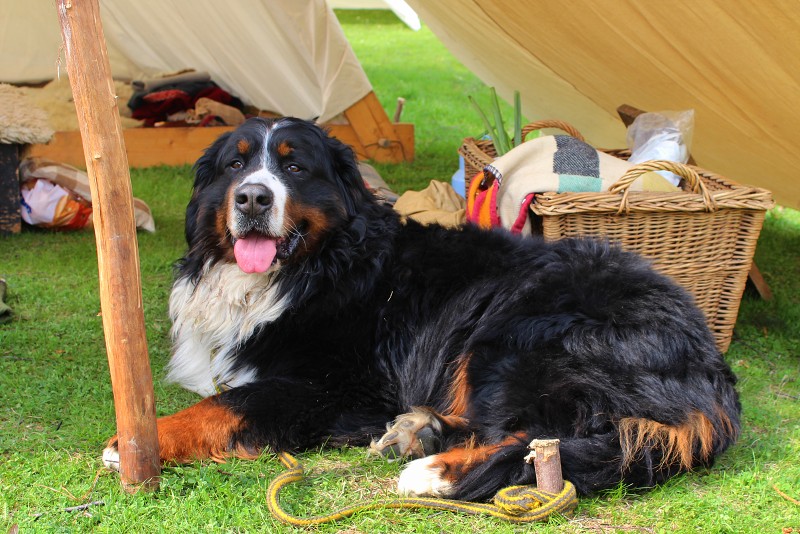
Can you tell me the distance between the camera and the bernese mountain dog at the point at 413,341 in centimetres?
254

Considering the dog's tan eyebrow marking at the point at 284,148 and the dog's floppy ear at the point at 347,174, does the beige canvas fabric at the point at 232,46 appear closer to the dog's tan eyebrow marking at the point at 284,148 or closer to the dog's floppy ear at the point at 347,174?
the dog's floppy ear at the point at 347,174

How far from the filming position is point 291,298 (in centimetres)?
312

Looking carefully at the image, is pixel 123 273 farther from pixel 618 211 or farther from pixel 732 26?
pixel 732 26

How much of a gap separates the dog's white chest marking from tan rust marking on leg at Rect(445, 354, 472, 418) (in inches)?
28.4

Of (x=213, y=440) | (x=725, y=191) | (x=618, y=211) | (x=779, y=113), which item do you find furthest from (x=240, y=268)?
(x=779, y=113)

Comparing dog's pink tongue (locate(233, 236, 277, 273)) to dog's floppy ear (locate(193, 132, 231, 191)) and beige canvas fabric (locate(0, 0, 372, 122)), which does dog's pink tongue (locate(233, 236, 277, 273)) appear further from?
beige canvas fabric (locate(0, 0, 372, 122))

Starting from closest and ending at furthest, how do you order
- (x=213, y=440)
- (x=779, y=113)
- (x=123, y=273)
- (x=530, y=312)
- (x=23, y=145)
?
(x=123, y=273) → (x=213, y=440) → (x=530, y=312) → (x=779, y=113) → (x=23, y=145)

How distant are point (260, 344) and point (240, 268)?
1.03ft

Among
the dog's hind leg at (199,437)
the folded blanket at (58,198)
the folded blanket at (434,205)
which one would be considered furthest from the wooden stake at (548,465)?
the folded blanket at (58,198)

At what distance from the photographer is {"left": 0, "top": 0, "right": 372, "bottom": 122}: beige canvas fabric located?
7262 mm

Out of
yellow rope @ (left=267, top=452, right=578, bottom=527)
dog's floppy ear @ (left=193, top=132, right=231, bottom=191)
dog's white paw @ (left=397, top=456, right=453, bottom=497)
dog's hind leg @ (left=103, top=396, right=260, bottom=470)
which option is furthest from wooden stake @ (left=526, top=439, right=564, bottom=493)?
dog's floppy ear @ (left=193, top=132, right=231, bottom=191)

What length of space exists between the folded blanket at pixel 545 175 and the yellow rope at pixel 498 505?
1.60 m

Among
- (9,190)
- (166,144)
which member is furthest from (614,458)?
(166,144)

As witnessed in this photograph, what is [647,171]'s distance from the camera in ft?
11.9
